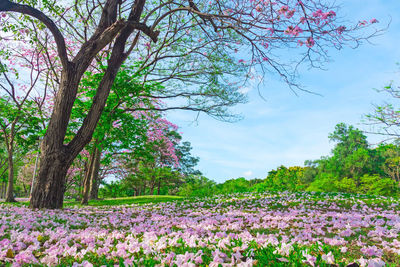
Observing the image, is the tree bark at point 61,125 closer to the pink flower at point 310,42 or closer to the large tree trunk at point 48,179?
the large tree trunk at point 48,179

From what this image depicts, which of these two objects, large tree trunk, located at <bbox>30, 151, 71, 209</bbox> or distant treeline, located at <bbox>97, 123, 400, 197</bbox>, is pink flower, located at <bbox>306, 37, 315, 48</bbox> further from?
distant treeline, located at <bbox>97, 123, 400, 197</bbox>

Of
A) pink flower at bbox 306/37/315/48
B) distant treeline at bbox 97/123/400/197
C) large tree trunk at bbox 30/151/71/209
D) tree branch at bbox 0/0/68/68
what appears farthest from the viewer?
distant treeline at bbox 97/123/400/197

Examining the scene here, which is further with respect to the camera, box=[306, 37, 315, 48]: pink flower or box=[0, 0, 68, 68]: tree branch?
box=[0, 0, 68, 68]: tree branch

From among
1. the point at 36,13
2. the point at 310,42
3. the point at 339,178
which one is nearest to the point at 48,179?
the point at 36,13

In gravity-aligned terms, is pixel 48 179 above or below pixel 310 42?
below

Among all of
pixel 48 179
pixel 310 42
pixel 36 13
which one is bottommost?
pixel 48 179

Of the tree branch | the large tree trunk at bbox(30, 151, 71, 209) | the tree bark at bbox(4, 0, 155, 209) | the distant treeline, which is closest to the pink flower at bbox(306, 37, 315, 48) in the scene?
the tree bark at bbox(4, 0, 155, 209)

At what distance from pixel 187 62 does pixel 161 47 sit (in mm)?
1734

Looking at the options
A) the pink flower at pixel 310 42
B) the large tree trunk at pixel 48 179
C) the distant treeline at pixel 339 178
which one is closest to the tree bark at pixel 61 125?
the large tree trunk at pixel 48 179

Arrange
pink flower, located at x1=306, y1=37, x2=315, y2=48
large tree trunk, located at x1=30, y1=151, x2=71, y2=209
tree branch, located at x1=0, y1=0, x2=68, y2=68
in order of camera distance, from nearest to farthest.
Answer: pink flower, located at x1=306, y1=37, x2=315, y2=48, tree branch, located at x1=0, y1=0, x2=68, y2=68, large tree trunk, located at x1=30, y1=151, x2=71, y2=209

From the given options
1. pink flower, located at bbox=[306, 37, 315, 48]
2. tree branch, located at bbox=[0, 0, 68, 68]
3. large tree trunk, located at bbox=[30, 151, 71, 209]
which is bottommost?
large tree trunk, located at bbox=[30, 151, 71, 209]

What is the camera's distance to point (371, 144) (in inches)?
504

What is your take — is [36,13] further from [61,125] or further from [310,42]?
[310,42]

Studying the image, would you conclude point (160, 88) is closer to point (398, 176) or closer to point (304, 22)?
point (304, 22)
